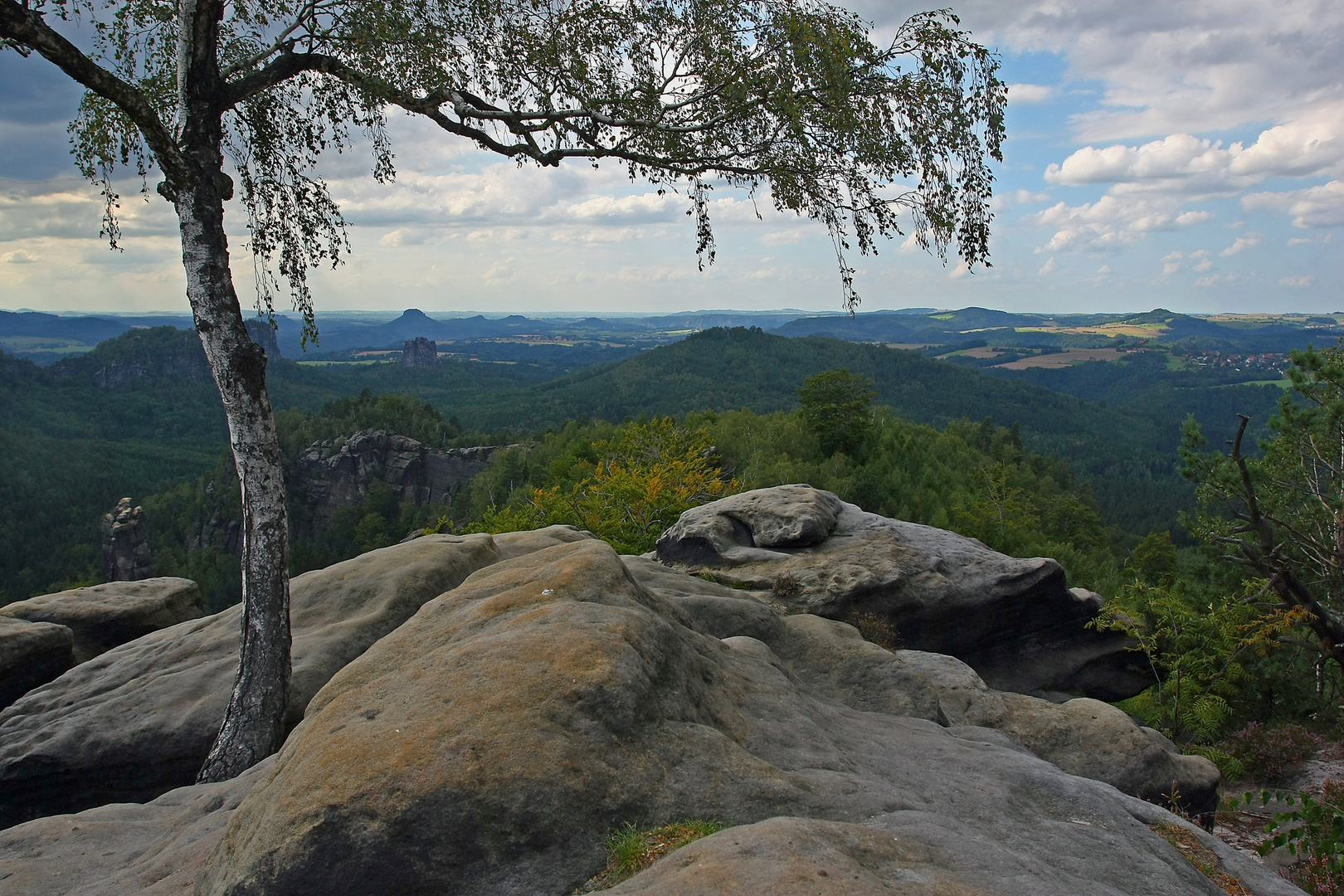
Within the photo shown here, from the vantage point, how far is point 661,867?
4.09 meters

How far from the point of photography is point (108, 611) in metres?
14.9

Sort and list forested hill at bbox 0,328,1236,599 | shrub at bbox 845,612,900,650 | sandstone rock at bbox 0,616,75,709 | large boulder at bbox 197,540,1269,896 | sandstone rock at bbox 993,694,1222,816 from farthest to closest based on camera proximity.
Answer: forested hill at bbox 0,328,1236,599 < shrub at bbox 845,612,900,650 < sandstone rock at bbox 0,616,75,709 < sandstone rock at bbox 993,694,1222,816 < large boulder at bbox 197,540,1269,896

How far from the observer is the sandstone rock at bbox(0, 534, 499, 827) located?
10273 millimetres

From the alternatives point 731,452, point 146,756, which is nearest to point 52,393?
point 731,452

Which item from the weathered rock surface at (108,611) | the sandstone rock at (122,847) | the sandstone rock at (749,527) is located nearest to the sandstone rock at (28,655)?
the weathered rock surface at (108,611)

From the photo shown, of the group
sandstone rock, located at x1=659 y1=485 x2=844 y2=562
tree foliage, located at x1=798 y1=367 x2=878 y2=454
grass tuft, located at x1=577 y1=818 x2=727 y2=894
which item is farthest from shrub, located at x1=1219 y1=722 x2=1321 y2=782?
tree foliage, located at x1=798 y1=367 x2=878 y2=454

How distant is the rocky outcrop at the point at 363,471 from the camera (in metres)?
117

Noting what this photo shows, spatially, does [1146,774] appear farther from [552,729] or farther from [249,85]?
[249,85]

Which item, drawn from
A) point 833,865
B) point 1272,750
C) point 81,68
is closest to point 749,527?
point 1272,750

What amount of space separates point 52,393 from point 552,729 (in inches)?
9057

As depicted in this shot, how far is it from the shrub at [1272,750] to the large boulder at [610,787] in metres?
10.7

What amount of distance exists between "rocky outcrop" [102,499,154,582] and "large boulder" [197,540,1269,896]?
102 meters

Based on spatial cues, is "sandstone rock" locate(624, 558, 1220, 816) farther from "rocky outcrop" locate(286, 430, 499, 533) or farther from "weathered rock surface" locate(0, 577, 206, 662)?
"rocky outcrop" locate(286, 430, 499, 533)

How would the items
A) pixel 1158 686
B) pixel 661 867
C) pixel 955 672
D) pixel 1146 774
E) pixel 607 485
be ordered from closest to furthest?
pixel 661 867 < pixel 1146 774 < pixel 955 672 < pixel 1158 686 < pixel 607 485
